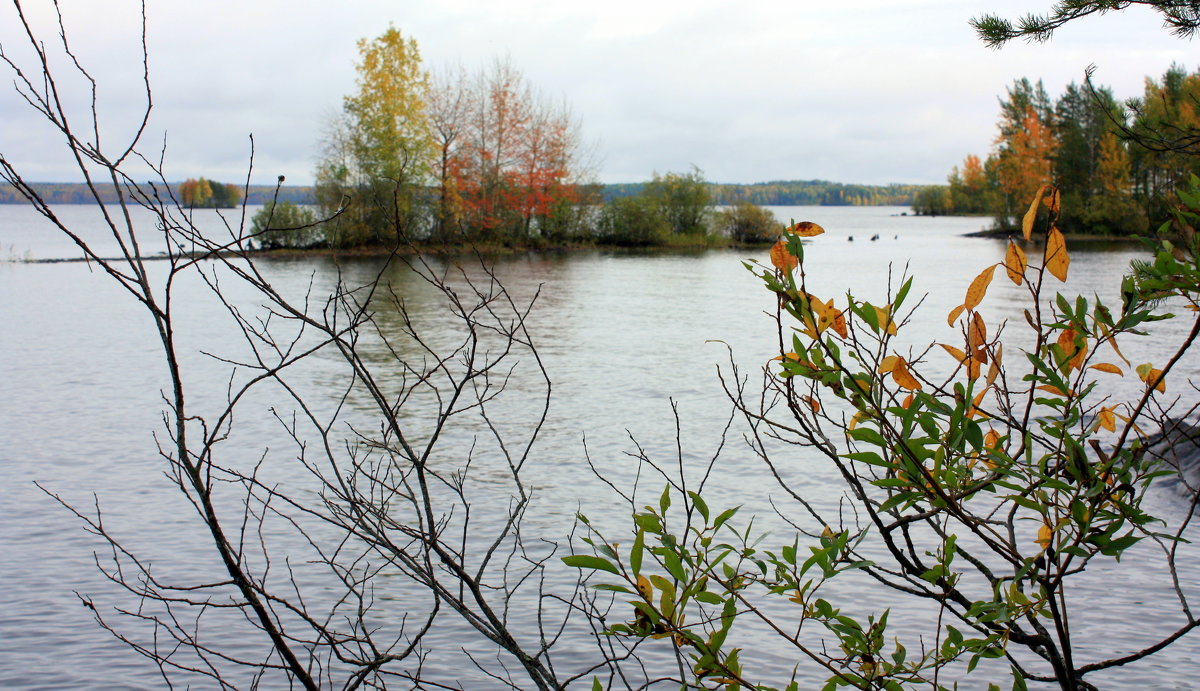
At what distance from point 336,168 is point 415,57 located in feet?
18.8

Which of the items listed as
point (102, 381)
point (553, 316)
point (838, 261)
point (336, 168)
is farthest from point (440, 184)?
point (102, 381)

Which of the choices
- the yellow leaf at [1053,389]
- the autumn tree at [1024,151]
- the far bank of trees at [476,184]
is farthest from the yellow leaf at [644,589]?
the autumn tree at [1024,151]

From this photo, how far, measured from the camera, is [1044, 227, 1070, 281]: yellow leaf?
6.16ft

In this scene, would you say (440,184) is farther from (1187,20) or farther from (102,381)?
(1187,20)

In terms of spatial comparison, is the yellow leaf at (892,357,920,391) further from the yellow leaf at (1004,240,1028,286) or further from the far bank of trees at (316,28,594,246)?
the far bank of trees at (316,28,594,246)

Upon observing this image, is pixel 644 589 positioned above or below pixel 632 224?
below

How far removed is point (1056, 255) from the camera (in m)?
1.90

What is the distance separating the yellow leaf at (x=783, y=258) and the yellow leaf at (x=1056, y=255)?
49 centimetres

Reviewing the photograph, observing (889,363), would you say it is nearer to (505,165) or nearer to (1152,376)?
(1152,376)

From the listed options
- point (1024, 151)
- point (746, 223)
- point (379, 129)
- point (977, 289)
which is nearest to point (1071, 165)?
point (1024, 151)

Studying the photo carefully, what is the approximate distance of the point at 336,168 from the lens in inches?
1508

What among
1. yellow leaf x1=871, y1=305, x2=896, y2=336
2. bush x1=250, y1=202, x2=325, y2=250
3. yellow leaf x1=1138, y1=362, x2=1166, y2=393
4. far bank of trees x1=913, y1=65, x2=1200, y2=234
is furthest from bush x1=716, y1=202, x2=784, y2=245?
yellow leaf x1=871, y1=305, x2=896, y2=336

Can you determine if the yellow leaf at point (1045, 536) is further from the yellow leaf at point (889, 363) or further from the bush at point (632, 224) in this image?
the bush at point (632, 224)

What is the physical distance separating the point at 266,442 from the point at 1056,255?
810 centimetres
